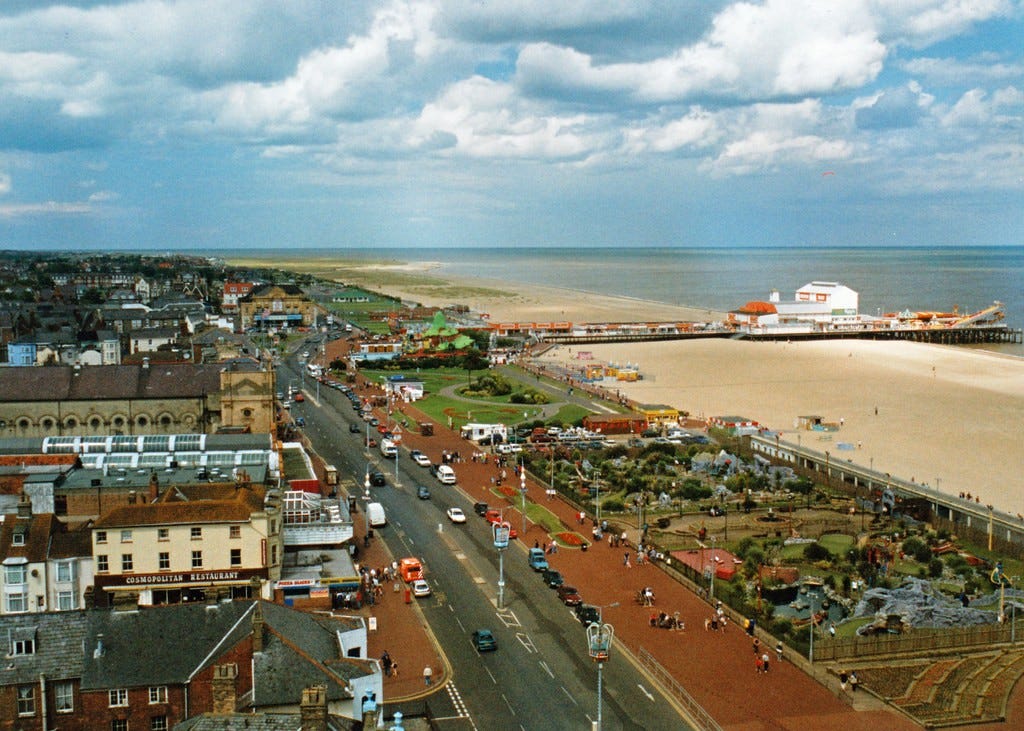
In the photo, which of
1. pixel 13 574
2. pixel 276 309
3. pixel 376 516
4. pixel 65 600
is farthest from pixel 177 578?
pixel 276 309

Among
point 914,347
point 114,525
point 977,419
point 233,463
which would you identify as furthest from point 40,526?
point 914,347

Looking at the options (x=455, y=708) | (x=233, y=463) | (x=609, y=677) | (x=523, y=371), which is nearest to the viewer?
(x=455, y=708)

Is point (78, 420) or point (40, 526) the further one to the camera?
point (78, 420)

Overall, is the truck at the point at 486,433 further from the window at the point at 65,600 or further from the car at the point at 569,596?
the window at the point at 65,600

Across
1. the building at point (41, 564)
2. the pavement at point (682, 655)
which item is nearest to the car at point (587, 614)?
the pavement at point (682, 655)

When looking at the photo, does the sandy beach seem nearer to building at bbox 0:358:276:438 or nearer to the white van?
the white van

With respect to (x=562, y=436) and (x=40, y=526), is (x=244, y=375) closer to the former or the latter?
(x=562, y=436)
